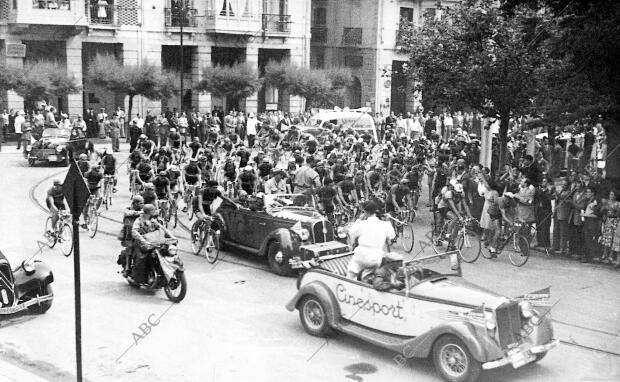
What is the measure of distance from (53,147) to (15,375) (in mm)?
20952

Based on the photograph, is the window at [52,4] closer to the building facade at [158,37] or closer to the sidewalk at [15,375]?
the building facade at [158,37]

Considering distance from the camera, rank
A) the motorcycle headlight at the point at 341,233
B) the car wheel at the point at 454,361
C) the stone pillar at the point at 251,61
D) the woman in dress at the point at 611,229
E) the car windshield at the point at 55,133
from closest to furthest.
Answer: the car wheel at the point at 454,361
the motorcycle headlight at the point at 341,233
the woman in dress at the point at 611,229
the car windshield at the point at 55,133
the stone pillar at the point at 251,61

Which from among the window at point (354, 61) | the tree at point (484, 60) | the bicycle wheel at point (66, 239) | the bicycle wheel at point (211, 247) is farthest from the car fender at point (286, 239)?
the window at point (354, 61)

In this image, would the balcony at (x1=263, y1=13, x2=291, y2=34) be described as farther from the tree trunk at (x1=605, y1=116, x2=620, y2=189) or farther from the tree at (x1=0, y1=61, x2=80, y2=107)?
the tree trunk at (x1=605, y1=116, x2=620, y2=189)

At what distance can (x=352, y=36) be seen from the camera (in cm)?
5241

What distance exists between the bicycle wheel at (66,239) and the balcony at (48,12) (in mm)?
24177

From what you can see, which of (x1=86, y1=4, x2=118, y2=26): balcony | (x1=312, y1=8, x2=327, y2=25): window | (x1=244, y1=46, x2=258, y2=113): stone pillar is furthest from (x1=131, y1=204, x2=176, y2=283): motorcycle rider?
(x1=312, y1=8, x2=327, y2=25): window

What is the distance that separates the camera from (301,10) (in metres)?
49.9

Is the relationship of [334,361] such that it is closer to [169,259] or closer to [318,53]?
[169,259]

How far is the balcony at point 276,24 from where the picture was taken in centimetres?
4789

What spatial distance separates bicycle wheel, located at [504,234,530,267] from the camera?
16.7 meters

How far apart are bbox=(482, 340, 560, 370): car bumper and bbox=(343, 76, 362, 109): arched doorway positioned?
43133 millimetres

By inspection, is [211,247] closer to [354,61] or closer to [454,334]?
[454,334]

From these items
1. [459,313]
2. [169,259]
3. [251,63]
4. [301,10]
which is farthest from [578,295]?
[301,10]
